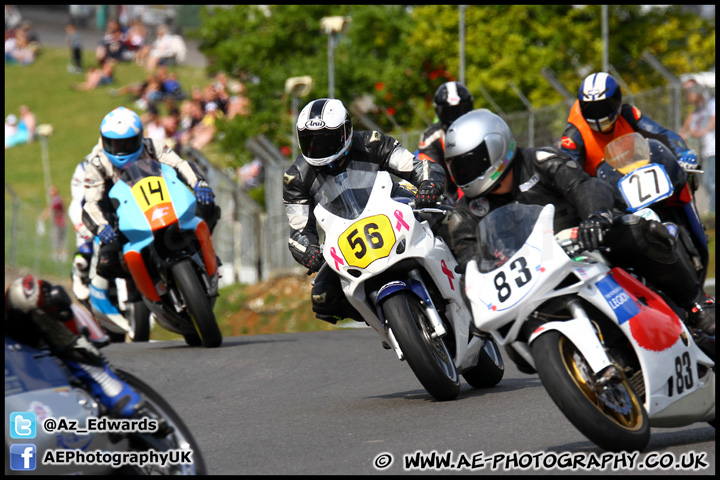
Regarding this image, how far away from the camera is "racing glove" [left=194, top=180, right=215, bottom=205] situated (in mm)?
10305

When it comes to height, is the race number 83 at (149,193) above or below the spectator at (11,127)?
above

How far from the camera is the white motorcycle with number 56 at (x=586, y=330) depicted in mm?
4824

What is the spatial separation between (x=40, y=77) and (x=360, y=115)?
1395 inches

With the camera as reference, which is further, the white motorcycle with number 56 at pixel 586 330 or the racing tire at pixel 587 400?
the white motorcycle with number 56 at pixel 586 330

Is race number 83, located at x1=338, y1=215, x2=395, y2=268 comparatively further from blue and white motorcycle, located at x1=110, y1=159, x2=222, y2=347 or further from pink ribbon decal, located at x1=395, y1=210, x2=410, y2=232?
blue and white motorcycle, located at x1=110, y1=159, x2=222, y2=347

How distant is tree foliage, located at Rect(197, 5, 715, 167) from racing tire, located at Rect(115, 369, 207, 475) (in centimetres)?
1929

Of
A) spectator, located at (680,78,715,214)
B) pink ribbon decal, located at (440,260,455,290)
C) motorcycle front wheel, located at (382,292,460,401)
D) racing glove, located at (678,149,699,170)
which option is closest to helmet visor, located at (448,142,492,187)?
motorcycle front wheel, located at (382,292,460,401)

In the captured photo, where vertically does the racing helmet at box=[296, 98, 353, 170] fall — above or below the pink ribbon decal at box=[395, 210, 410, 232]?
above

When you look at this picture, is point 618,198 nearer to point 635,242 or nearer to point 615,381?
point 635,242

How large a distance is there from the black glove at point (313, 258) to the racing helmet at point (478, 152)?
1.51 metres

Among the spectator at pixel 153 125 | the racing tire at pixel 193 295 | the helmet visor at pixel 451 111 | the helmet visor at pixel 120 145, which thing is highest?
the helmet visor at pixel 451 111

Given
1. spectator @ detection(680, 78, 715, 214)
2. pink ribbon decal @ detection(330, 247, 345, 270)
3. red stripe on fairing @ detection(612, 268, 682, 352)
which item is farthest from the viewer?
spectator @ detection(680, 78, 715, 214)

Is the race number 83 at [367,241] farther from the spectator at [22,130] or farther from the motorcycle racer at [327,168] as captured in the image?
the spectator at [22,130]

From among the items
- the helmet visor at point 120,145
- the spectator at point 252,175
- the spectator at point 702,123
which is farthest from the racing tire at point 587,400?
the spectator at point 252,175
